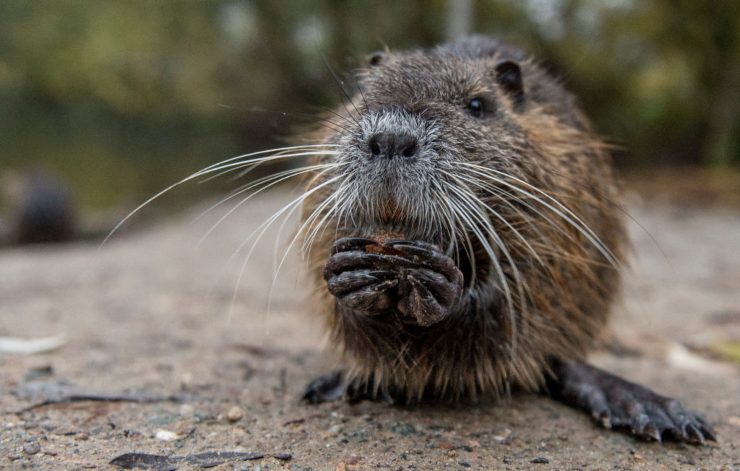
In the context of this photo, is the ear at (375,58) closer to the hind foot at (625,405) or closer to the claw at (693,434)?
the hind foot at (625,405)

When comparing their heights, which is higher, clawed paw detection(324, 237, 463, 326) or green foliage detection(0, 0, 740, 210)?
green foliage detection(0, 0, 740, 210)

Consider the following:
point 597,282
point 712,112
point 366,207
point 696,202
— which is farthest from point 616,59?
point 366,207

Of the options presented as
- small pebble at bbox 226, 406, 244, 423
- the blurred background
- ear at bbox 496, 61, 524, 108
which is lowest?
small pebble at bbox 226, 406, 244, 423

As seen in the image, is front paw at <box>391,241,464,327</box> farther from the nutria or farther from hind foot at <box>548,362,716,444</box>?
hind foot at <box>548,362,716,444</box>

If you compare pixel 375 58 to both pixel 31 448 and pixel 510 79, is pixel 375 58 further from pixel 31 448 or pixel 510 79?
pixel 31 448

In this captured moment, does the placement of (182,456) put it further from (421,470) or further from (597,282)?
(597,282)

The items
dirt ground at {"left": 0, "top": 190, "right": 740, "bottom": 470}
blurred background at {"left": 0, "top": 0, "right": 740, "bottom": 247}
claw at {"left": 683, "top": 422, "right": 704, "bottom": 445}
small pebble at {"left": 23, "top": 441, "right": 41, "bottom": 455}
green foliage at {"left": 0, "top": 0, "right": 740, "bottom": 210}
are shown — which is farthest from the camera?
green foliage at {"left": 0, "top": 0, "right": 740, "bottom": 210}

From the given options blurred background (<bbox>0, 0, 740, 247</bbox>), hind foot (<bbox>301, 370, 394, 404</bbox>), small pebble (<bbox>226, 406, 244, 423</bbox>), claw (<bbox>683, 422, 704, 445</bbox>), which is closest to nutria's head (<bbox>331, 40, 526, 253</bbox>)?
hind foot (<bbox>301, 370, 394, 404</bbox>)

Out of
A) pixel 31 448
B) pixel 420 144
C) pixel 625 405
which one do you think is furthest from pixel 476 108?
pixel 31 448
